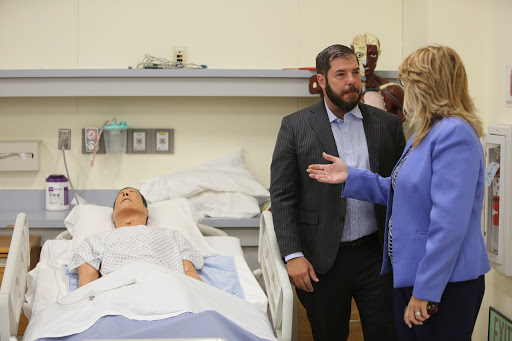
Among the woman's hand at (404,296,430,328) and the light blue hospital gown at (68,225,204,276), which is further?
the light blue hospital gown at (68,225,204,276)

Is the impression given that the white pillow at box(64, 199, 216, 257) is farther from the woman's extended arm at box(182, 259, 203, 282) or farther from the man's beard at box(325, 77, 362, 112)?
the man's beard at box(325, 77, 362, 112)

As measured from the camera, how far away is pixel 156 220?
3549 millimetres

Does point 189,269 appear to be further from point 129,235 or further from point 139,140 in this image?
point 139,140

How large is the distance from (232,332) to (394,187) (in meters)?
0.76

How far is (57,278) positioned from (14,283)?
0.47 meters

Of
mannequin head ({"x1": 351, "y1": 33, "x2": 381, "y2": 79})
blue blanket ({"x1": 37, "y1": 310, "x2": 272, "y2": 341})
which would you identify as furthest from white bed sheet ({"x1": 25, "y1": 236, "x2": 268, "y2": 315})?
mannequin head ({"x1": 351, "y1": 33, "x2": 381, "y2": 79})

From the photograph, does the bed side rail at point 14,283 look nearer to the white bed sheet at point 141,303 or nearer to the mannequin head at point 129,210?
the white bed sheet at point 141,303

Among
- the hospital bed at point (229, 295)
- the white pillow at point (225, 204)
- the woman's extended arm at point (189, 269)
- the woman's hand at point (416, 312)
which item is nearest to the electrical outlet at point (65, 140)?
the white pillow at point (225, 204)

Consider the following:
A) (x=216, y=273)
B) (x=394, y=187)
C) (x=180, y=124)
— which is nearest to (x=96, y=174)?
(x=180, y=124)

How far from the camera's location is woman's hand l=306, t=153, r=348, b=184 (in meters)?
2.47

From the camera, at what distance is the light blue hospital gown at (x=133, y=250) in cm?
307

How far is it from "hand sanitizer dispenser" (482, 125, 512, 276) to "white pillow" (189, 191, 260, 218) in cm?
136

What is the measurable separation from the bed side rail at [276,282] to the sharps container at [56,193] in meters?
1.45

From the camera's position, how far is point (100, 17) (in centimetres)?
→ 420
